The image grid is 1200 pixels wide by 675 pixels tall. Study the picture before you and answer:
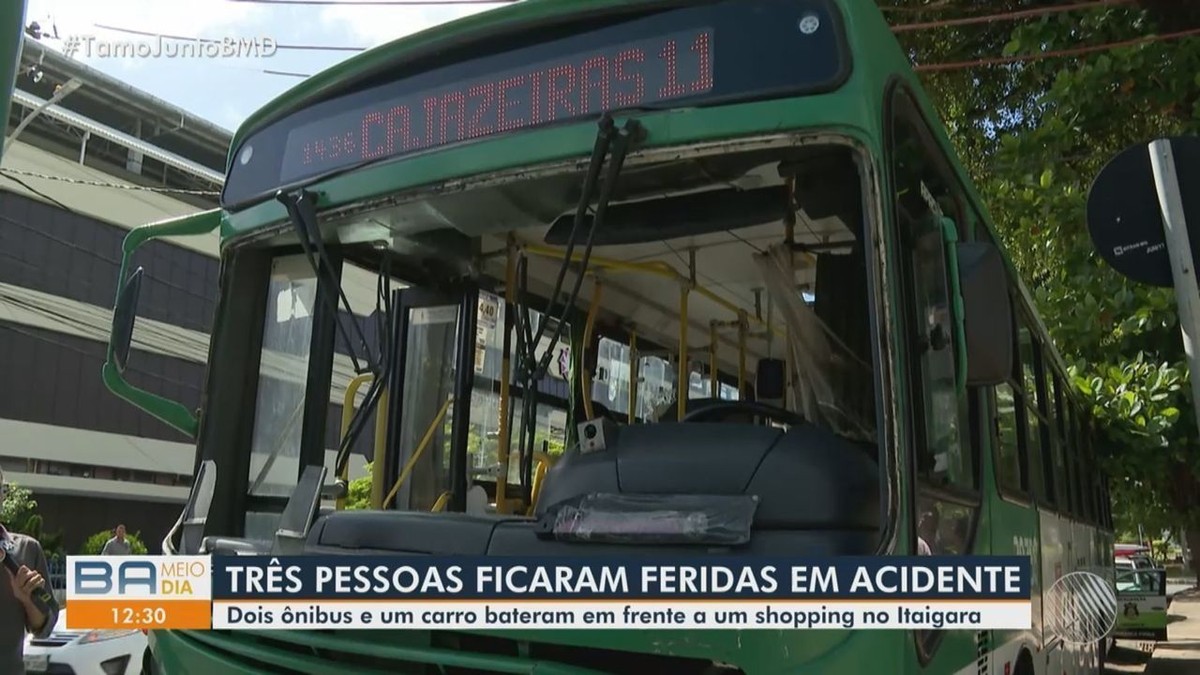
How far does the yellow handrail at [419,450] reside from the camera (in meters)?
4.04

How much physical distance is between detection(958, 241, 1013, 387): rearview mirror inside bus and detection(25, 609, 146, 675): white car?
6.87m

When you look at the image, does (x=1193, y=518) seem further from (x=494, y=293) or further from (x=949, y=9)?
(x=494, y=293)

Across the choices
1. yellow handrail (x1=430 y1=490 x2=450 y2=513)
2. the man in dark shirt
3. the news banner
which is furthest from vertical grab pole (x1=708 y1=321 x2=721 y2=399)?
the man in dark shirt

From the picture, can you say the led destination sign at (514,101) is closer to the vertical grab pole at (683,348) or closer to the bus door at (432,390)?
the bus door at (432,390)

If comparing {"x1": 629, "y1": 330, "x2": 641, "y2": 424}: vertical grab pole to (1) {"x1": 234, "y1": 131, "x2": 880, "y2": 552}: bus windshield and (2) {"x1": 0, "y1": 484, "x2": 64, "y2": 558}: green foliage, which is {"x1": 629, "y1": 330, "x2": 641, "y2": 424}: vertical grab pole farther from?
(2) {"x1": 0, "y1": 484, "x2": 64, "y2": 558}: green foliage

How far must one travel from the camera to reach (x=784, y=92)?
2490mm

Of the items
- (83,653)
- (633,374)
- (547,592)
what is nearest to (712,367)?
(633,374)

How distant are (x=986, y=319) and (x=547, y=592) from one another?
Result: 1.21 m

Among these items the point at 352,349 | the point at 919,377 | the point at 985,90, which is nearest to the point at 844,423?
the point at 919,377

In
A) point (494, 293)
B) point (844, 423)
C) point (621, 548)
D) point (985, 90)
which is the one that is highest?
point (985, 90)

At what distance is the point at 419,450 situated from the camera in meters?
4.16

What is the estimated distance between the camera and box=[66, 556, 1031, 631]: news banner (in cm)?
220

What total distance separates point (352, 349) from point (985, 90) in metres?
8.20

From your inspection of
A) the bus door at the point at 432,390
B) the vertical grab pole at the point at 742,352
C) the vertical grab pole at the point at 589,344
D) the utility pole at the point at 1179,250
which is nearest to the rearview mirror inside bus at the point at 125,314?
the bus door at the point at 432,390
